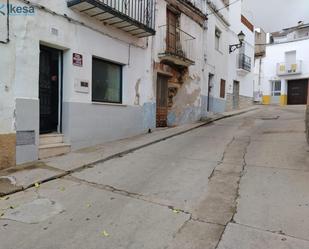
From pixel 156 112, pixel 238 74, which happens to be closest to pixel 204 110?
pixel 156 112

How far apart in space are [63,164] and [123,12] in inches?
186

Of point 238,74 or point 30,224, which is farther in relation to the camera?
point 238,74

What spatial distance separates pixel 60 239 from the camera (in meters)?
3.29

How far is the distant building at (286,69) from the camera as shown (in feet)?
84.4

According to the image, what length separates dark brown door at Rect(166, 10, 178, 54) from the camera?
37.3 feet

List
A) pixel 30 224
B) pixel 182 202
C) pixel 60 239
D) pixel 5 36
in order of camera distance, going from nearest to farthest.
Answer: pixel 60 239 < pixel 30 224 < pixel 182 202 < pixel 5 36

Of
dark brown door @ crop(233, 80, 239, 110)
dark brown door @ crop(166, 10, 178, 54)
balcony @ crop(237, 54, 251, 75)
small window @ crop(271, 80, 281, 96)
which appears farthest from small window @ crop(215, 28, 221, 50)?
small window @ crop(271, 80, 281, 96)

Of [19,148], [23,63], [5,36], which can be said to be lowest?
[19,148]

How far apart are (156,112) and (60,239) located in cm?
799

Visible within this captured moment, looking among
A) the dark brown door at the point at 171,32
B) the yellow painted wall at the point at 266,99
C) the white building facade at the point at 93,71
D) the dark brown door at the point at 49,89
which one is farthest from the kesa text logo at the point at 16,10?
the yellow painted wall at the point at 266,99

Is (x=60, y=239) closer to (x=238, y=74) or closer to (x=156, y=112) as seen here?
(x=156, y=112)

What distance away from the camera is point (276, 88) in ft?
91.5

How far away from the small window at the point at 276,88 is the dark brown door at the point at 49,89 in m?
24.7

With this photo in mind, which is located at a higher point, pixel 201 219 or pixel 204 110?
pixel 204 110
